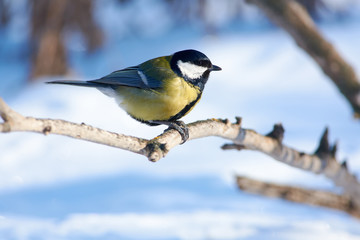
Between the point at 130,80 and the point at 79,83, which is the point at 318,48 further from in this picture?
the point at 79,83

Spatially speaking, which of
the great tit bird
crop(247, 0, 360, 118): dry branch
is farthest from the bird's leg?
crop(247, 0, 360, 118): dry branch

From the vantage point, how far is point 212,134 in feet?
5.23

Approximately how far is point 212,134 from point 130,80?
338 mm

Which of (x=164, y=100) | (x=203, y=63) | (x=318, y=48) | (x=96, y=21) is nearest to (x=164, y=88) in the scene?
(x=164, y=100)

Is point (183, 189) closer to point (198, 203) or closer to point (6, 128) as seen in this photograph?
point (198, 203)

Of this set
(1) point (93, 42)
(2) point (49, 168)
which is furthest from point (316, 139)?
(1) point (93, 42)

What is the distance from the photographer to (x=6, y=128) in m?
0.97

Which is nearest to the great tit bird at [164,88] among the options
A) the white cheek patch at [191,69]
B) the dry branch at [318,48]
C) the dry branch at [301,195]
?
the white cheek patch at [191,69]

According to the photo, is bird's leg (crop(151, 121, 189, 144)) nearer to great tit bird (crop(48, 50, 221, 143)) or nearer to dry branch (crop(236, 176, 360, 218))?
great tit bird (crop(48, 50, 221, 143))

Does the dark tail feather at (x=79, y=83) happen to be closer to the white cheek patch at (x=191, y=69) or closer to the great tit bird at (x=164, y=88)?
the great tit bird at (x=164, y=88)

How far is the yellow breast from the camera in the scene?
57.9 inches

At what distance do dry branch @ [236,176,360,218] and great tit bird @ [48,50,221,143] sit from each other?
1.26 m

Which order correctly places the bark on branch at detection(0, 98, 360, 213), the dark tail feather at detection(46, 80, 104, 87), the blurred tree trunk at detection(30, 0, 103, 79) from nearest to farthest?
the bark on branch at detection(0, 98, 360, 213), the dark tail feather at detection(46, 80, 104, 87), the blurred tree trunk at detection(30, 0, 103, 79)

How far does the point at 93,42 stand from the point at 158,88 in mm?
3413
